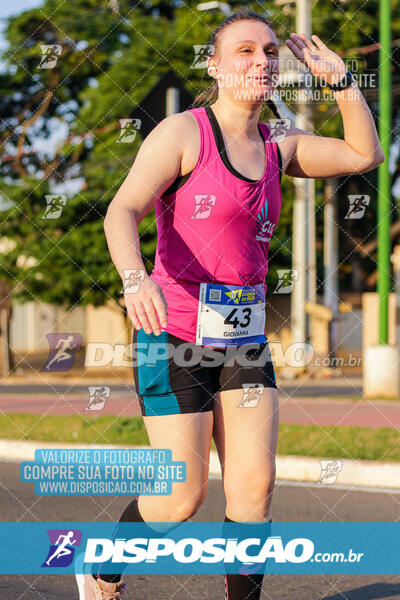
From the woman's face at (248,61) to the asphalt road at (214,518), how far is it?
2.22 metres

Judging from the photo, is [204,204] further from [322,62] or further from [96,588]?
[96,588]

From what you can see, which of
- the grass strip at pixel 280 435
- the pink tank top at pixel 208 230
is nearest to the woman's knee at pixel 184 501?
the pink tank top at pixel 208 230

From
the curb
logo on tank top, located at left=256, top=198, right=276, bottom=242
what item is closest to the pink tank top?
logo on tank top, located at left=256, top=198, right=276, bottom=242

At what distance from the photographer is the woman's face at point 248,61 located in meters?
3.21

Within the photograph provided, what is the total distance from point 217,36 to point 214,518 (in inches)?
136

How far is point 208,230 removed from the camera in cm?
318

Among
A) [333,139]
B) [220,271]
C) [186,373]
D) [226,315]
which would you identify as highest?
[333,139]

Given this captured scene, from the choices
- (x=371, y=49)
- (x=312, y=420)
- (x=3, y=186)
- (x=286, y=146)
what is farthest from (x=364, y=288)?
(x=286, y=146)

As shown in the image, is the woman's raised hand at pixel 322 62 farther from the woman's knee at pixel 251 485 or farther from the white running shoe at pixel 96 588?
the white running shoe at pixel 96 588

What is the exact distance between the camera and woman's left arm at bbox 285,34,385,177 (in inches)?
130

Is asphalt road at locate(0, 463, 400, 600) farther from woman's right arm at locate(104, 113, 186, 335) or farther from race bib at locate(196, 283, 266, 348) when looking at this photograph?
woman's right arm at locate(104, 113, 186, 335)

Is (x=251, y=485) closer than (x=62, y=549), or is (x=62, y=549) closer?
(x=251, y=485)

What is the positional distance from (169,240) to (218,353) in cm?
42

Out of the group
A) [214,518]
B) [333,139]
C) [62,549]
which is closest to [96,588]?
[62,549]
